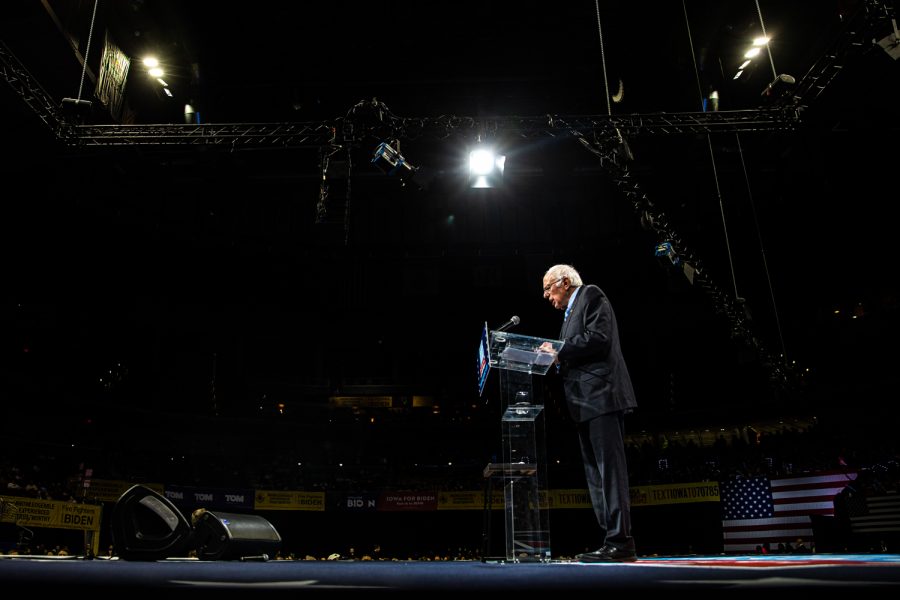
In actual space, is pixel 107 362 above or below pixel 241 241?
below

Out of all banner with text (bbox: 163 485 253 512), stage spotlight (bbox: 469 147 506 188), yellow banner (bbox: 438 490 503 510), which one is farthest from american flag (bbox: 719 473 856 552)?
banner with text (bbox: 163 485 253 512)

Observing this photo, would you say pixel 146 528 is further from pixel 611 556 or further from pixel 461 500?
pixel 461 500

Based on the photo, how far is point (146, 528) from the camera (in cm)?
325

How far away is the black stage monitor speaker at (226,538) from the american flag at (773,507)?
37.2ft

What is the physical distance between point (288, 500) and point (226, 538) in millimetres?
11658

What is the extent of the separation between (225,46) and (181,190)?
6990 mm

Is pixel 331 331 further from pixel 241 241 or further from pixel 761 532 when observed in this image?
pixel 761 532

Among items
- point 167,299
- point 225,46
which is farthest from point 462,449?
point 225,46

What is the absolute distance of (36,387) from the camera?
475 inches

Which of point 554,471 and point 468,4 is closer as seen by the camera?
point 468,4

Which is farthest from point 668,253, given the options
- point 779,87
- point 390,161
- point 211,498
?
point 211,498

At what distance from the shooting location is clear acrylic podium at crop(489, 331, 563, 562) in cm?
297

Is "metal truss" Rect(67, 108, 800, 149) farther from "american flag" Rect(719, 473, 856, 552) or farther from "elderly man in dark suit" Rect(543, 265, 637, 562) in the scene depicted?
"american flag" Rect(719, 473, 856, 552)

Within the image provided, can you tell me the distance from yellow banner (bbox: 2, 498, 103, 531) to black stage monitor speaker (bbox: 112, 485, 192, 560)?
328 inches
